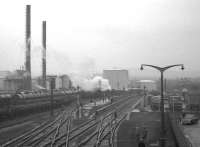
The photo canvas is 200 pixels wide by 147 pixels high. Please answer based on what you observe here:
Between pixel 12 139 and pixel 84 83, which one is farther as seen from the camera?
pixel 84 83

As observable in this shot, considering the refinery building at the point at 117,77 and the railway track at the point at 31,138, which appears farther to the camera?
the refinery building at the point at 117,77

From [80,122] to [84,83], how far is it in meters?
40.8

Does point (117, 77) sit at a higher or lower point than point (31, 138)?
higher

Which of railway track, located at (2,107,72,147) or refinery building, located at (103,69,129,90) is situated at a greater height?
refinery building, located at (103,69,129,90)

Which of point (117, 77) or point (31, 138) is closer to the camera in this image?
point (31, 138)

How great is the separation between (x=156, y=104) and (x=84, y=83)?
28.1m

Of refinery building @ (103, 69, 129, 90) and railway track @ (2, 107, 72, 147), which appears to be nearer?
railway track @ (2, 107, 72, 147)

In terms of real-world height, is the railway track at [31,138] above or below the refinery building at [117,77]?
below

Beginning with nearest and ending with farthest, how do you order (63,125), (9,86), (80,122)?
(63,125) → (80,122) → (9,86)

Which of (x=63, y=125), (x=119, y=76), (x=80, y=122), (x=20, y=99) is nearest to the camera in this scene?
(x=63, y=125)

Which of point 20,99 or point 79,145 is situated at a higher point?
point 20,99

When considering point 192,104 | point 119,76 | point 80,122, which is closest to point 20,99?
point 80,122

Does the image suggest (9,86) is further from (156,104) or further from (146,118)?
(146,118)

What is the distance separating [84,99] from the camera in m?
62.6
